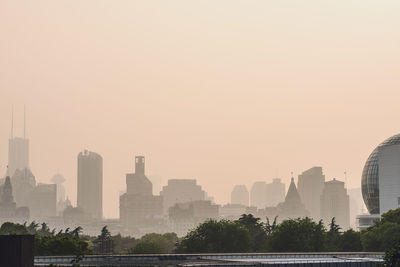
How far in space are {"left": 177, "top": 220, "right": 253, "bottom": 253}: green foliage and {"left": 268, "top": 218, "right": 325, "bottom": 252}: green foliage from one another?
5.52 m

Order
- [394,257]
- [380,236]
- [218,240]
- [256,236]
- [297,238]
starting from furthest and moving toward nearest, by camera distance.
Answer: [256,236] → [218,240] → [297,238] → [380,236] → [394,257]

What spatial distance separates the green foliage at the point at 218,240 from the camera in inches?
6348

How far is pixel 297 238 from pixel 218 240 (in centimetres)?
1435

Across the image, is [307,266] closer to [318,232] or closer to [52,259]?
[52,259]

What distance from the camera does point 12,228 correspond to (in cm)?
19688

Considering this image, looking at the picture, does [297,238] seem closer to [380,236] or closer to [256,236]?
[380,236]

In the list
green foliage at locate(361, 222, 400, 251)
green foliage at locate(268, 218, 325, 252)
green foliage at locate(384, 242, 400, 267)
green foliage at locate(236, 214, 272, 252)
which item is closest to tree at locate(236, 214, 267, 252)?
green foliage at locate(236, 214, 272, 252)

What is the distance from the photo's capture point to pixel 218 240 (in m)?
163

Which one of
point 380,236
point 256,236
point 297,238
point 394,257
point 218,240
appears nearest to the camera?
point 394,257

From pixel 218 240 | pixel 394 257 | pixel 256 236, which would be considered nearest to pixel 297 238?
pixel 218 240

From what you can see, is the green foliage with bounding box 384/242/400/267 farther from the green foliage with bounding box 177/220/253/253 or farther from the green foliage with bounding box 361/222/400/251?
the green foliage with bounding box 177/220/253/253

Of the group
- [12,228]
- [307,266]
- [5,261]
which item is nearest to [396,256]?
[307,266]

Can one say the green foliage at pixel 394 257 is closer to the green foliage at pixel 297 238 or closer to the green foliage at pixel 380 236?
the green foliage at pixel 380 236

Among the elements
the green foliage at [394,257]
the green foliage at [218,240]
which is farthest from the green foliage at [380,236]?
the green foliage at [394,257]
